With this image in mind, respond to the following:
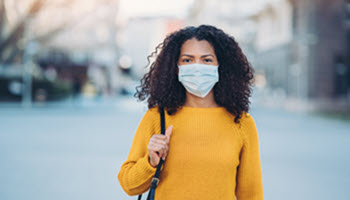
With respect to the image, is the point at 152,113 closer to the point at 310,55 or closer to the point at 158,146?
the point at 158,146

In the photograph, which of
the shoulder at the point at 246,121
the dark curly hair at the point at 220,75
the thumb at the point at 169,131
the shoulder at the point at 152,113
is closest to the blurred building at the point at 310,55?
the dark curly hair at the point at 220,75

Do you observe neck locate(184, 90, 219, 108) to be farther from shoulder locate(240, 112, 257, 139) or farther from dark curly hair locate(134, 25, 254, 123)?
shoulder locate(240, 112, 257, 139)

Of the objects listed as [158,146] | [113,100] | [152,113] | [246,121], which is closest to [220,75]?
[246,121]

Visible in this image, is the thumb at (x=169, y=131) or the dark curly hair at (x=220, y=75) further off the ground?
the dark curly hair at (x=220, y=75)

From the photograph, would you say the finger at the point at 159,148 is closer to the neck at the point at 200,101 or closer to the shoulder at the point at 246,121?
the neck at the point at 200,101

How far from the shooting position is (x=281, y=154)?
8.63m

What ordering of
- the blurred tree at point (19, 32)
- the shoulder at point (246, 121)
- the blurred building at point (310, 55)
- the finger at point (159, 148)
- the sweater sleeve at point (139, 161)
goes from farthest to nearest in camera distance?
the blurred building at point (310, 55) → the blurred tree at point (19, 32) → the shoulder at point (246, 121) → the sweater sleeve at point (139, 161) → the finger at point (159, 148)

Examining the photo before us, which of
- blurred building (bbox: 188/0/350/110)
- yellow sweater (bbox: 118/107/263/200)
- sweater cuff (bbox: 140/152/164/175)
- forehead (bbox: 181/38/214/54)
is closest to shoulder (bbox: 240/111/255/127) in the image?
yellow sweater (bbox: 118/107/263/200)

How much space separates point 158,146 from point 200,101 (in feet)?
1.47

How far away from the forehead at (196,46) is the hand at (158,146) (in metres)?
0.48

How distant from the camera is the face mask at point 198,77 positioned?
2.11 meters

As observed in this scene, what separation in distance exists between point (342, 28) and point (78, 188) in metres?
25.2

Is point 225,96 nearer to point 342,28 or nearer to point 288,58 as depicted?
point 342,28

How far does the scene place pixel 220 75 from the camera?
2.29 m
